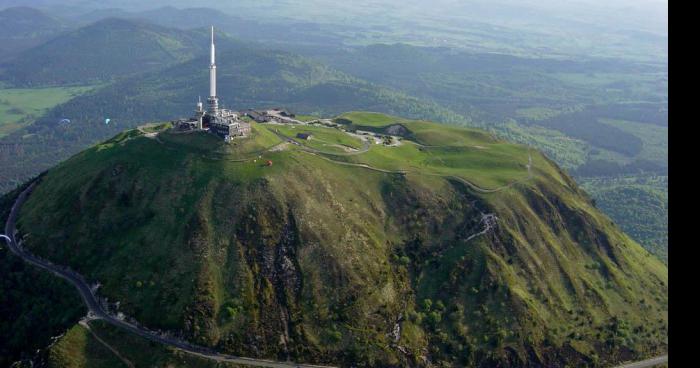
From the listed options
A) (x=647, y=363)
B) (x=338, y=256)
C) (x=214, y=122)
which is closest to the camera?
(x=338, y=256)

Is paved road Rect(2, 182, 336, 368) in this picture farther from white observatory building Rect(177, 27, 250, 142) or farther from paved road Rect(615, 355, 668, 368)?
paved road Rect(615, 355, 668, 368)

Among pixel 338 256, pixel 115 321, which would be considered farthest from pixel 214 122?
pixel 115 321

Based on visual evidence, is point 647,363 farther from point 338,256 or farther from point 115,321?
point 115,321

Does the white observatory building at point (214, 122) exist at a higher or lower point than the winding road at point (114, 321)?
higher

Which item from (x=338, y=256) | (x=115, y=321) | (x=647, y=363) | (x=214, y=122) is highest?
(x=214, y=122)

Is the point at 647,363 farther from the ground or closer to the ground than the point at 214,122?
closer to the ground

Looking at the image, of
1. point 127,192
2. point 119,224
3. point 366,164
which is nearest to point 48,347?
point 119,224

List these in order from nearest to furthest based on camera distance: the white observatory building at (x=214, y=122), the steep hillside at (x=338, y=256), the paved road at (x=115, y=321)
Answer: the paved road at (x=115, y=321) → the steep hillside at (x=338, y=256) → the white observatory building at (x=214, y=122)

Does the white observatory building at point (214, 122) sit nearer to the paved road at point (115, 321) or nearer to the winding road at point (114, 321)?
the winding road at point (114, 321)

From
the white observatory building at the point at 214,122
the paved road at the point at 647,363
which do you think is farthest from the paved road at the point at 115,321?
the paved road at the point at 647,363
